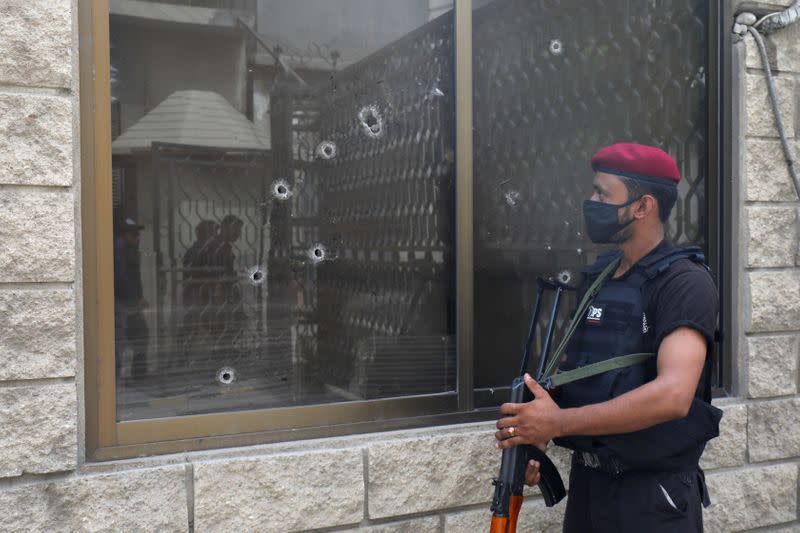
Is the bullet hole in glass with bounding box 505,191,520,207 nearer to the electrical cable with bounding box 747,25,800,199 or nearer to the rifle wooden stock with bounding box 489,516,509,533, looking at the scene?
the electrical cable with bounding box 747,25,800,199

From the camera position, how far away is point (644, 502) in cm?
292

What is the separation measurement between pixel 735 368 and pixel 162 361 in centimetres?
306

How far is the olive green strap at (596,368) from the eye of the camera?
2898mm

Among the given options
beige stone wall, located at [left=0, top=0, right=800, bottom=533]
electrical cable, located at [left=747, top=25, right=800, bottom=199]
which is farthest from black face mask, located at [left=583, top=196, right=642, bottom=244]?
electrical cable, located at [left=747, top=25, right=800, bottom=199]

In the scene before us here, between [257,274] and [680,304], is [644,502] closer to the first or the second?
[680,304]

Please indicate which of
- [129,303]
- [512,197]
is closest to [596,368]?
[512,197]

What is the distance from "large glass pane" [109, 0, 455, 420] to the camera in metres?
3.47

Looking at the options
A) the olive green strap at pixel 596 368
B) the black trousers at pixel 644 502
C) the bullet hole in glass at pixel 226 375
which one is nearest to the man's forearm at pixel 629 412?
the olive green strap at pixel 596 368

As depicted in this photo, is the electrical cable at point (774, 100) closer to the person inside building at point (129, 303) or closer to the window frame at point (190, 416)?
the window frame at point (190, 416)

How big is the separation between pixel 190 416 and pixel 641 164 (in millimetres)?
2050

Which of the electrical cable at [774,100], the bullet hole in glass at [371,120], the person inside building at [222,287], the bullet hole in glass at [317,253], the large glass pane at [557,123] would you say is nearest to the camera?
the person inside building at [222,287]

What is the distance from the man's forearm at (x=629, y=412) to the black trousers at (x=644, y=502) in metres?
0.29

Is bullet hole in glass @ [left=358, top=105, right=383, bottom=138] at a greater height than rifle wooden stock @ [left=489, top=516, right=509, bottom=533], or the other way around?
bullet hole in glass @ [left=358, top=105, right=383, bottom=138]

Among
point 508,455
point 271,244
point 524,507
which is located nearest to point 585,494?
point 508,455
